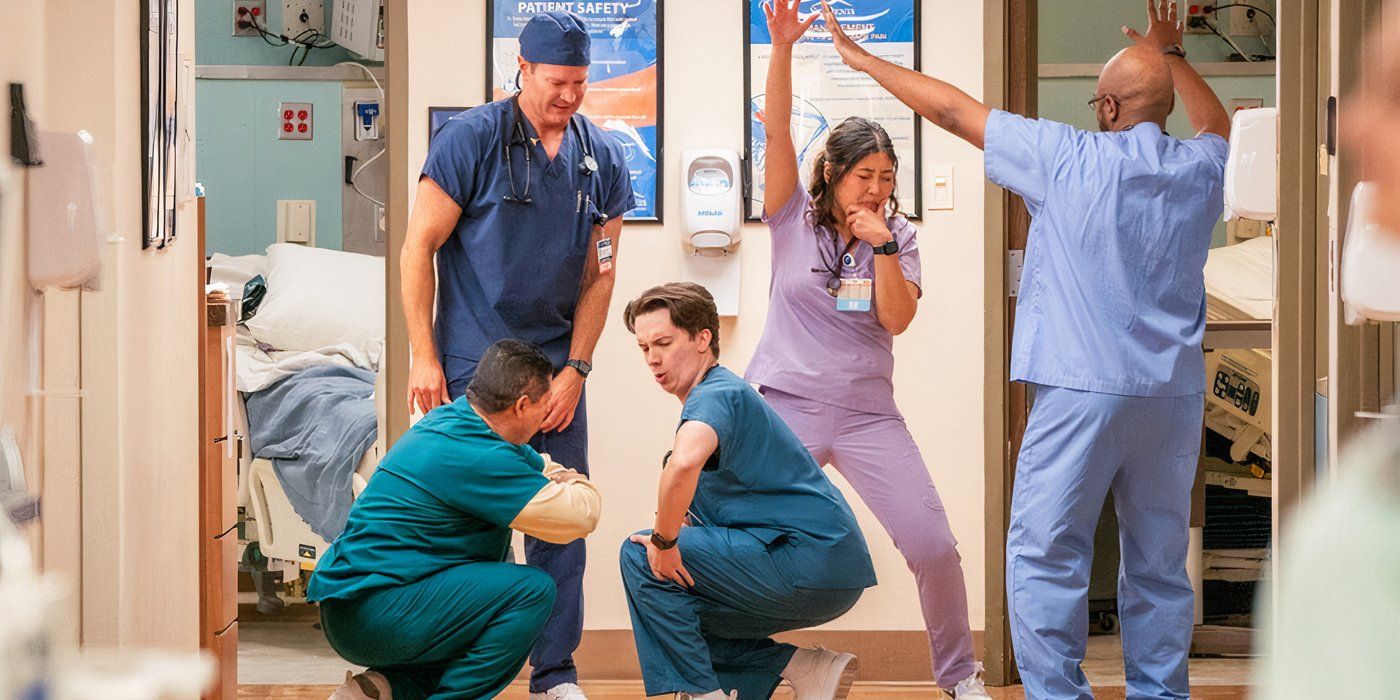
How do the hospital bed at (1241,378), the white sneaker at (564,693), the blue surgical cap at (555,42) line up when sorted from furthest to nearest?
1. the hospital bed at (1241,378)
2. the white sneaker at (564,693)
3. the blue surgical cap at (555,42)

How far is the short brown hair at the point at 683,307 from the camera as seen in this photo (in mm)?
2936

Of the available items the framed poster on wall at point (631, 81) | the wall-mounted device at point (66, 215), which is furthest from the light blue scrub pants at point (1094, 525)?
the wall-mounted device at point (66, 215)

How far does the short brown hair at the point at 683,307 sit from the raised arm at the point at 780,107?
0.46m

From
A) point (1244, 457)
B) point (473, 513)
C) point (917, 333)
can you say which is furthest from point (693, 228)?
point (1244, 457)

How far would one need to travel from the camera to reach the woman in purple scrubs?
3.25 meters

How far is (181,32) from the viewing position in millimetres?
2801

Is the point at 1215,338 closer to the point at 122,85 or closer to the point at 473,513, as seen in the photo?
the point at 473,513

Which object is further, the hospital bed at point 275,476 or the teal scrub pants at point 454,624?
the hospital bed at point 275,476

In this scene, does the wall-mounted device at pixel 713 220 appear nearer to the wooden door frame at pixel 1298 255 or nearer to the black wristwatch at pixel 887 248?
the black wristwatch at pixel 887 248

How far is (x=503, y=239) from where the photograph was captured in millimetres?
3182

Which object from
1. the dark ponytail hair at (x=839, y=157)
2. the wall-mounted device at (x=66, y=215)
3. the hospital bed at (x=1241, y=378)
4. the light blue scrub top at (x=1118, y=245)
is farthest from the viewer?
the hospital bed at (x=1241, y=378)

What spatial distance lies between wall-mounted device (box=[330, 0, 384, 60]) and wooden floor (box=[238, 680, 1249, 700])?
2.98 m

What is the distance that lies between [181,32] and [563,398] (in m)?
1.09

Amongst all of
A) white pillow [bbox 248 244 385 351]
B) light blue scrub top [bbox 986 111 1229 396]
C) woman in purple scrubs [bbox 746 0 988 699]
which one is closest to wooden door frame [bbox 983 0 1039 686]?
woman in purple scrubs [bbox 746 0 988 699]
